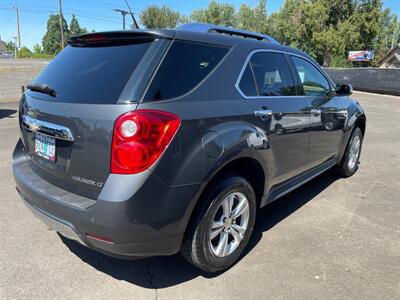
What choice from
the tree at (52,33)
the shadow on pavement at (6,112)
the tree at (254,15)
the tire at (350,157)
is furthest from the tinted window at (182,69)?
the tree at (52,33)

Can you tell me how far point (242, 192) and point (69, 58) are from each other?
1.77 metres

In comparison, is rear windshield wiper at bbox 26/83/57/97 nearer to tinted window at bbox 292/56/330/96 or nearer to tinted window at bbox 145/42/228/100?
tinted window at bbox 145/42/228/100

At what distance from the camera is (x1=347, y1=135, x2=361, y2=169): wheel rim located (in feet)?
18.3

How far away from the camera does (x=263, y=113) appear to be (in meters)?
3.19

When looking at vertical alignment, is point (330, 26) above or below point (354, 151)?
above

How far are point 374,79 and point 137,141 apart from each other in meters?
26.8

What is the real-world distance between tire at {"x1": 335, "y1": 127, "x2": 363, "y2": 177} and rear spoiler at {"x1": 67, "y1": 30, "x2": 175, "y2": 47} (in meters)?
3.72

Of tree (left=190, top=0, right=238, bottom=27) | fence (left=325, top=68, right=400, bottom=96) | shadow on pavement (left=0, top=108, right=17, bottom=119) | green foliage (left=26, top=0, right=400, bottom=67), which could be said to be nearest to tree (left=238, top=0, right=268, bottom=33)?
tree (left=190, top=0, right=238, bottom=27)

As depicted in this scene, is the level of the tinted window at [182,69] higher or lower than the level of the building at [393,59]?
higher

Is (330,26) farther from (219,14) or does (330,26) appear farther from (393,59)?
(219,14)

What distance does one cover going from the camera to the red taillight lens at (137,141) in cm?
230

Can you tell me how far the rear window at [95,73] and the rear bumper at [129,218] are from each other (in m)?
0.61

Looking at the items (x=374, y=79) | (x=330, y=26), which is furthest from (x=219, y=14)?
(x=374, y=79)

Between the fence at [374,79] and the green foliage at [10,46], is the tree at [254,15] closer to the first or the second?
the fence at [374,79]
